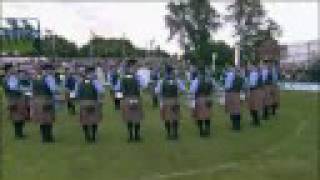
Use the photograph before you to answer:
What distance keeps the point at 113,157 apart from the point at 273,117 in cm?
1013

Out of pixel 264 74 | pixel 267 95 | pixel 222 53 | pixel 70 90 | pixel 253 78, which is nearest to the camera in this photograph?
pixel 253 78

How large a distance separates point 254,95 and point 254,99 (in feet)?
0.54

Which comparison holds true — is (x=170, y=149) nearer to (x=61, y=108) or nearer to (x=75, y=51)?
(x=61, y=108)

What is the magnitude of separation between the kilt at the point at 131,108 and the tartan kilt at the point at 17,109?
8.80ft

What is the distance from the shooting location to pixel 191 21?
90688 mm

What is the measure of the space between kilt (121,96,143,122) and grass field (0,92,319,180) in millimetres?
589

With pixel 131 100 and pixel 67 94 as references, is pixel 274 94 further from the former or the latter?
pixel 131 100

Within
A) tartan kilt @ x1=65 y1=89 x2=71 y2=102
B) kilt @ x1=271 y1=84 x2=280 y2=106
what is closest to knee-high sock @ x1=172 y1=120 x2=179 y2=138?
kilt @ x1=271 y1=84 x2=280 y2=106

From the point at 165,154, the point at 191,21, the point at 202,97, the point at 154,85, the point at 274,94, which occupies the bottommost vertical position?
the point at 165,154

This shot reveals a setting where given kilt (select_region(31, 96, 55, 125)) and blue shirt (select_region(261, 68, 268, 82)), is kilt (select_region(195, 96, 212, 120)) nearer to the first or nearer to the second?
kilt (select_region(31, 96, 55, 125))

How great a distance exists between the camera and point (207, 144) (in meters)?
18.7

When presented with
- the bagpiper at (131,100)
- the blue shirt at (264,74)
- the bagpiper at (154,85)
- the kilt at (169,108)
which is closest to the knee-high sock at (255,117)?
the blue shirt at (264,74)

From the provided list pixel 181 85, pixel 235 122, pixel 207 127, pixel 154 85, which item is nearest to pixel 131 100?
pixel 207 127

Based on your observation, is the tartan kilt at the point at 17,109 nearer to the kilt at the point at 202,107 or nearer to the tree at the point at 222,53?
the kilt at the point at 202,107
